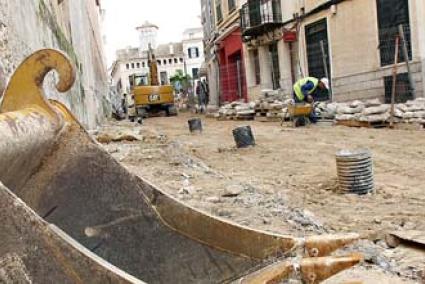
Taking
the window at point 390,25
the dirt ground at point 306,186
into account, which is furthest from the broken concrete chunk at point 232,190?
the window at point 390,25

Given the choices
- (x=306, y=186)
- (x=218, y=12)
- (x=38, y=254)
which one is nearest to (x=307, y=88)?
(x=306, y=186)

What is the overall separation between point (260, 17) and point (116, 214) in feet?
75.7

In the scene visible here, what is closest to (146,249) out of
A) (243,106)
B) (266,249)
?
(266,249)

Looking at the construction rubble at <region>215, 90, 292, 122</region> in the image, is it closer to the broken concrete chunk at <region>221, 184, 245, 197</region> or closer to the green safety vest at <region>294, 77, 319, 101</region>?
the green safety vest at <region>294, 77, 319, 101</region>

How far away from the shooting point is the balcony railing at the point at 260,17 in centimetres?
2431

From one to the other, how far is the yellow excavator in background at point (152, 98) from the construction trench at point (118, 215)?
25.4 m

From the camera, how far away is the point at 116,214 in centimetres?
267

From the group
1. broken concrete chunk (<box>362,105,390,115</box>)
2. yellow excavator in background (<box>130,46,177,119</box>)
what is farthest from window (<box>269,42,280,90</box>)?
broken concrete chunk (<box>362,105,390,115</box>)

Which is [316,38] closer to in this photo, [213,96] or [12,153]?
[213,96]

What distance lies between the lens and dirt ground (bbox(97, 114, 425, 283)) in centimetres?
453

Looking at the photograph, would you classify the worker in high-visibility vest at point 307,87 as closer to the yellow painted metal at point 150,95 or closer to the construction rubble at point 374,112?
the construction rubble at point 374,112

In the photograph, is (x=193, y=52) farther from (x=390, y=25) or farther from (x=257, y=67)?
(x=390, y=25)

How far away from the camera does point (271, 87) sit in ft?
84.3

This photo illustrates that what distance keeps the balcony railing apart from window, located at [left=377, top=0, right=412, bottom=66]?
23.7ft
